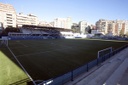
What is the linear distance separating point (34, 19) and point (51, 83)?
13584cm

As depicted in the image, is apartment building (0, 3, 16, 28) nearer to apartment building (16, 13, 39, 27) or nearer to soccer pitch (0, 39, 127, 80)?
apartment building (16, 13, 39, 27)

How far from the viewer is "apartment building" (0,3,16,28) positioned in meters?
102

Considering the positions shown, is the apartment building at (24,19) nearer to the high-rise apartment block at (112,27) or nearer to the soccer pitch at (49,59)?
the high-rise apartment block at (112,27)

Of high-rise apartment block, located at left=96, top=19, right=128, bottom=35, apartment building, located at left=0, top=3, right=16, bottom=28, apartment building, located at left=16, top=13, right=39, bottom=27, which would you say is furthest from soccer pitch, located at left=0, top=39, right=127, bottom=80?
high-rise apartment block, located at left=96, top=19, right=128, bottom=35

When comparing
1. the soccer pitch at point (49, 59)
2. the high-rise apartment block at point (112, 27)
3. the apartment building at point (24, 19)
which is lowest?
the soccer pitch at point (49, 59)

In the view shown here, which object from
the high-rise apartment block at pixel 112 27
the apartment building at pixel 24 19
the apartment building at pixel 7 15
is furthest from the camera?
the high-rise apartment block at pixel 112 27

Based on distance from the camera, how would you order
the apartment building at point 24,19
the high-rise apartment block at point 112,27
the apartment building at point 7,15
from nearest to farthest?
1. the apartment building at point 7,15
2. the apartment building at point 24,19
3. the high-rise apartment block at point 112,27

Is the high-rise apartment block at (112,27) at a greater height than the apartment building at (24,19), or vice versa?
the apartment building at (24,19)

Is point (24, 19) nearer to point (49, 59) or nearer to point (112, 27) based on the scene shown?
point (112, 27)

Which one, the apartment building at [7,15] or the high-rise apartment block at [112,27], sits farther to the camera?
the high-rise apartment block at [112,27]

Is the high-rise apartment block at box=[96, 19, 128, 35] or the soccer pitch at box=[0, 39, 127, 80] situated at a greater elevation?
the high-rise apartment block at box=[96, 19, 128, 35]

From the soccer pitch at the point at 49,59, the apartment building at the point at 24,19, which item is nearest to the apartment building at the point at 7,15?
the apartment building at the point at 24,19

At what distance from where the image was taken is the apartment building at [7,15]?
10166 cm

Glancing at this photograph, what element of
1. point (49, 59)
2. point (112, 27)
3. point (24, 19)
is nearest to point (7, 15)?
point (24, 19)
